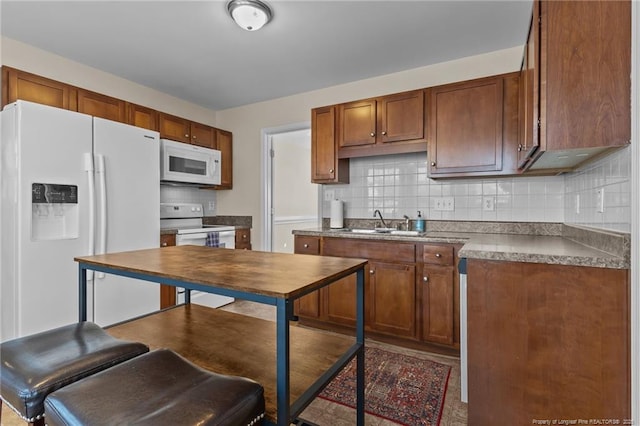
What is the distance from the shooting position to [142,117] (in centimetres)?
324

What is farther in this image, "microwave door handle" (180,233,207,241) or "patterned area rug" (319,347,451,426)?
"microwave door handle" (180,233,207,241)

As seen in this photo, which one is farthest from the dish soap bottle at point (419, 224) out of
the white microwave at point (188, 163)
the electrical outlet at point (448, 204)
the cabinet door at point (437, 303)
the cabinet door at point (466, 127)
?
the white microwave at point (188, 163)

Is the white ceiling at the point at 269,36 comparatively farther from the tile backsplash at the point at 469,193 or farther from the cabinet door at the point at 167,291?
the cabinet door at the point at 167,291

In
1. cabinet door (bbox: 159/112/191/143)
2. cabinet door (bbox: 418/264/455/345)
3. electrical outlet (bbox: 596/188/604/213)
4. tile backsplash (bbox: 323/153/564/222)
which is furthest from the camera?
cabinet door (bbox: 159/112/191/143)

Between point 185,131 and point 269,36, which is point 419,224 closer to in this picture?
point 269,36

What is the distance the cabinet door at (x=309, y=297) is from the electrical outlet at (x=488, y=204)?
58.6 inches

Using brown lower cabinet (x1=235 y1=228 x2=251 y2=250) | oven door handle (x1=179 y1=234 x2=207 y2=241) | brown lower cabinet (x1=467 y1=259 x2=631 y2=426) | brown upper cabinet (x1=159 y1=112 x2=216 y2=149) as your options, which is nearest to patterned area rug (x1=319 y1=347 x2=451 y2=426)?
brown lower cabinet (x1=467 y1=259 x2=631 y2=426)

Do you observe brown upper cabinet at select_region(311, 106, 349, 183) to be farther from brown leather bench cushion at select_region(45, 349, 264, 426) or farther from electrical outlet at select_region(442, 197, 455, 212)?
brown leather bench cushion at select_region(45, 349, 264, 426)

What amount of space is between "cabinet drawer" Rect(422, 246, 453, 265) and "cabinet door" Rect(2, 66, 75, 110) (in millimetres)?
3160

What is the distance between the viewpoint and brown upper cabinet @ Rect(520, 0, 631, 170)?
123cm

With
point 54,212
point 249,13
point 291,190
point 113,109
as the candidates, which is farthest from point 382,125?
point 291,190

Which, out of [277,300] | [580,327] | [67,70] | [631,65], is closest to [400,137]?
[631,65]

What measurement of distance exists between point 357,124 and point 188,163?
6.39ft

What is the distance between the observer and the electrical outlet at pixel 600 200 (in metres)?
1.52
